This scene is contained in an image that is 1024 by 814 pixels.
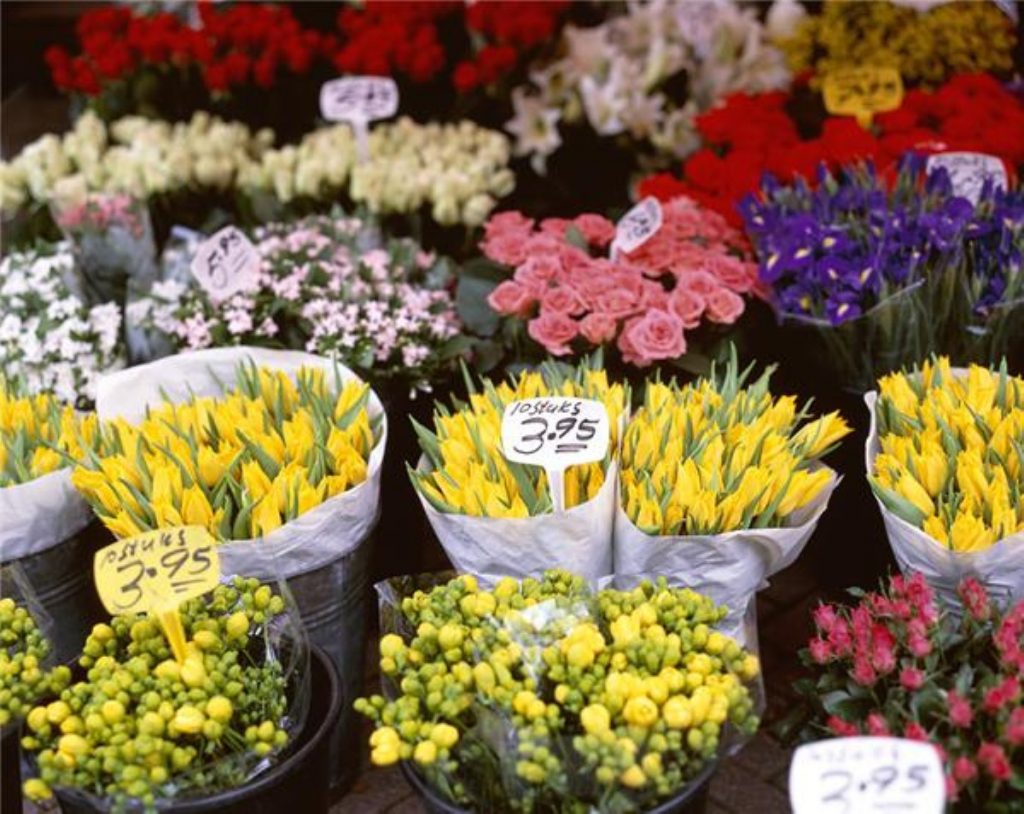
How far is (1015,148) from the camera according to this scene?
3244 mm

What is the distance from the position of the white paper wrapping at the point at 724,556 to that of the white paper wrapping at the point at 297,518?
47 centimetres

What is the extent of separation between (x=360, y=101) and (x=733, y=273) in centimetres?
126

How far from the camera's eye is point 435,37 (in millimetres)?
3982

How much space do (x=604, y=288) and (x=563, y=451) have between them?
→ 0.87 metres

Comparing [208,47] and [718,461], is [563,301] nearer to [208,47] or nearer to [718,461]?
[718,461]

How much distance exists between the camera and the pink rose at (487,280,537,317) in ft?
9.03

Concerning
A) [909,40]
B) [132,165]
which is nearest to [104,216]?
[132,165]

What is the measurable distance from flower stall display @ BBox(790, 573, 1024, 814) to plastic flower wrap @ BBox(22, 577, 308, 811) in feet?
2.64

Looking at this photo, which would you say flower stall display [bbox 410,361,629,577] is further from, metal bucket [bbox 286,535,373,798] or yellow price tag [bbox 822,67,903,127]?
yellow price tag [bbox 822,67,903,127]

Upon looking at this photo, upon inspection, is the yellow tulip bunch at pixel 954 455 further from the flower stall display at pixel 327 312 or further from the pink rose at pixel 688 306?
the flower stall display at pixel 327 312

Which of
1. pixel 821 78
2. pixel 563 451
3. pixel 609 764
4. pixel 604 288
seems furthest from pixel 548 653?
pixel 821 78

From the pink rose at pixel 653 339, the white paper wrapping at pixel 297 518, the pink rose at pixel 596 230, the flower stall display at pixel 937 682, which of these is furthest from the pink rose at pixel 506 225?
the flower stall display at pixel 937 682

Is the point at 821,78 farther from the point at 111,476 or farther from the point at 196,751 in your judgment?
the point at 196,751

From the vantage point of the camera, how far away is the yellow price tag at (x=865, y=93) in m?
3.37
